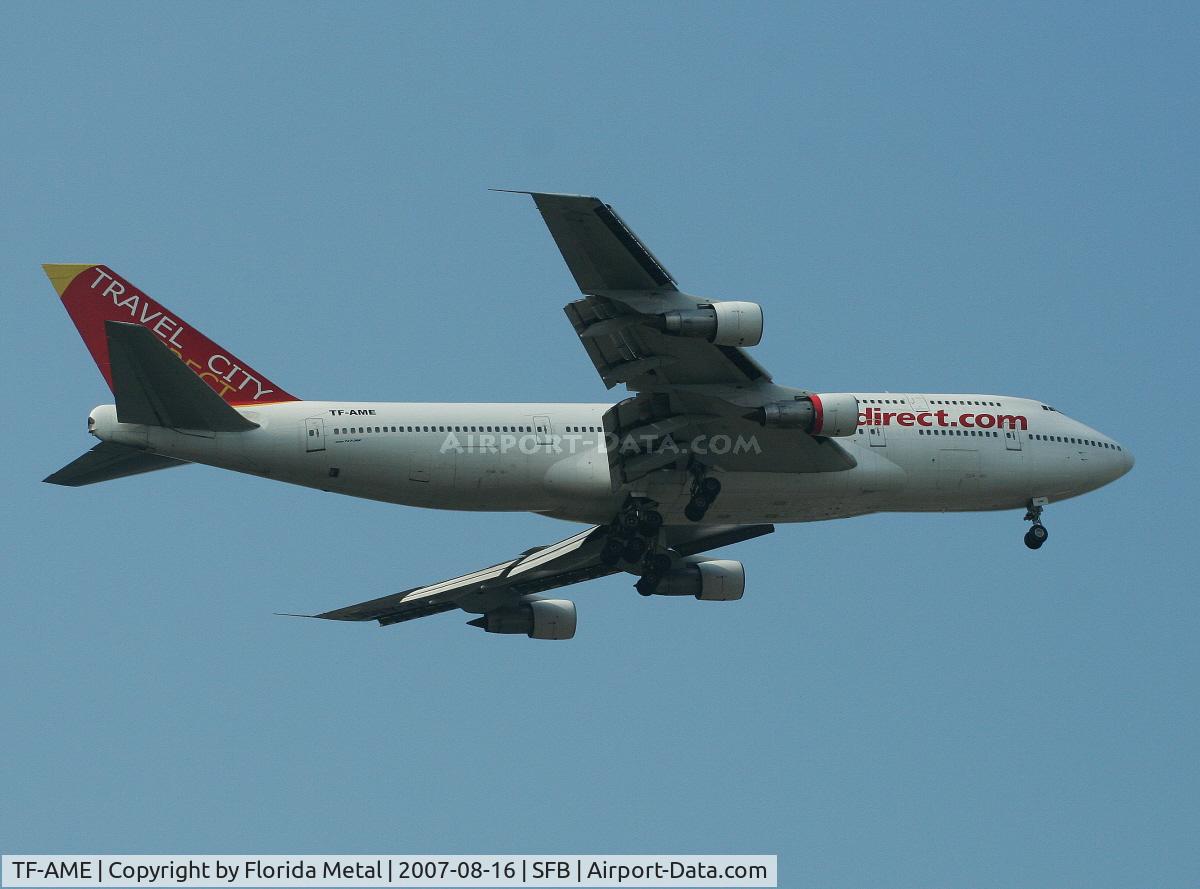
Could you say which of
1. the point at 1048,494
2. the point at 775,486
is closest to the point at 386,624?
the point at 775,486

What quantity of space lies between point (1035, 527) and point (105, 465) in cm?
2199

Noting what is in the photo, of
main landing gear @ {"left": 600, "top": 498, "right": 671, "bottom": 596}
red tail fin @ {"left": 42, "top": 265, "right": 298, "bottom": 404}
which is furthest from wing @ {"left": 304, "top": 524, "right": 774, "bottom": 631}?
red tail fin @ {"left": 42, "top": 265, "right": 298, "bottom": 404}

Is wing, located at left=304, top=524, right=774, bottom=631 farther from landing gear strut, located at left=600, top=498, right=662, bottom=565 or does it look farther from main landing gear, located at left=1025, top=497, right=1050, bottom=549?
main landing gear, located at left=1025, top=497, right=1050, bottom=549

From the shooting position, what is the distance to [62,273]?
3909cm

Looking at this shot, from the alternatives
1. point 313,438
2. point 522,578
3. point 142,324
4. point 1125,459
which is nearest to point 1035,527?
point 1125,459

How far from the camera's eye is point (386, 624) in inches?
1858

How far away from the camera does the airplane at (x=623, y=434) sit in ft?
116

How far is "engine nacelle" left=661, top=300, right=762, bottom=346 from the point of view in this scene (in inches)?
1366

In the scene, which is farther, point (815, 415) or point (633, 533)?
point (633, 533)

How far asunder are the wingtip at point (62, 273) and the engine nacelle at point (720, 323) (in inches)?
538

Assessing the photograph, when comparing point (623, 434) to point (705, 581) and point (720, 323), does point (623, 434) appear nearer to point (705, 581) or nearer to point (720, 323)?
point (720, 323)

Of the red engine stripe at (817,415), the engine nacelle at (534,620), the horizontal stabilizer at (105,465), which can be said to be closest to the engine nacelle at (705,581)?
the engine nacelle at (534,620)

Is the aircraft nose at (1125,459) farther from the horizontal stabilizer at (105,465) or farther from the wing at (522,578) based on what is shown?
the horizontal stabilizer at (105,465)

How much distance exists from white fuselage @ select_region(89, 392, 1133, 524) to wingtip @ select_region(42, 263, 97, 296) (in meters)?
3.81
